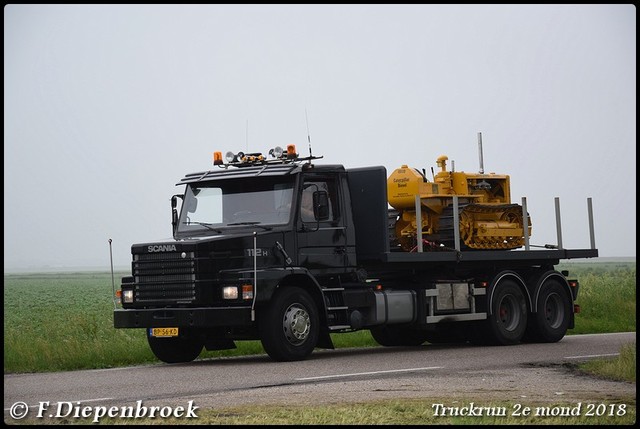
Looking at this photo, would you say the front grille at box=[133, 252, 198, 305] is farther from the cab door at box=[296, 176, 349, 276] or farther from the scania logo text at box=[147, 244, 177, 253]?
the cab door at box=[296, 176, 349, 276]

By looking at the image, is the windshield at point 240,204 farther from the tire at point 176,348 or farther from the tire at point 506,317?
the tire at point 506,317

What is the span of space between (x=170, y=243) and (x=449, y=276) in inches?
235

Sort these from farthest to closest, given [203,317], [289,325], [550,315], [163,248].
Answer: [550,315] → [163,248] → [289,325] → [203,317]

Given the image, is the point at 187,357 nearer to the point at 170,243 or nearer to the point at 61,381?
the point at 170,243

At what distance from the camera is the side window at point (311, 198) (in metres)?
19.3

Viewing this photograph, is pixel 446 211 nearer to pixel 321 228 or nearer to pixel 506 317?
pixel 506 317

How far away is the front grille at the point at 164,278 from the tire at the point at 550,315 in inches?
303

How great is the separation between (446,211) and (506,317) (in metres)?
2.33

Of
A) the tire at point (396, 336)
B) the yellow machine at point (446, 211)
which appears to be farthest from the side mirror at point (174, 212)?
the tire at point (396, 336)

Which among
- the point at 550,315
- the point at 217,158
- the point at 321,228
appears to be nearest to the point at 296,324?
the point at 321,228

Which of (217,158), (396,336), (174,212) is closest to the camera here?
(174,212)

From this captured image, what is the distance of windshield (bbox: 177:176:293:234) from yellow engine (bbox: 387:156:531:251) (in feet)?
12.3

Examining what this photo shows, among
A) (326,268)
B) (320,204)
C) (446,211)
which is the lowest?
(326,268)

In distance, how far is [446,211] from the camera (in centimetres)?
2266
